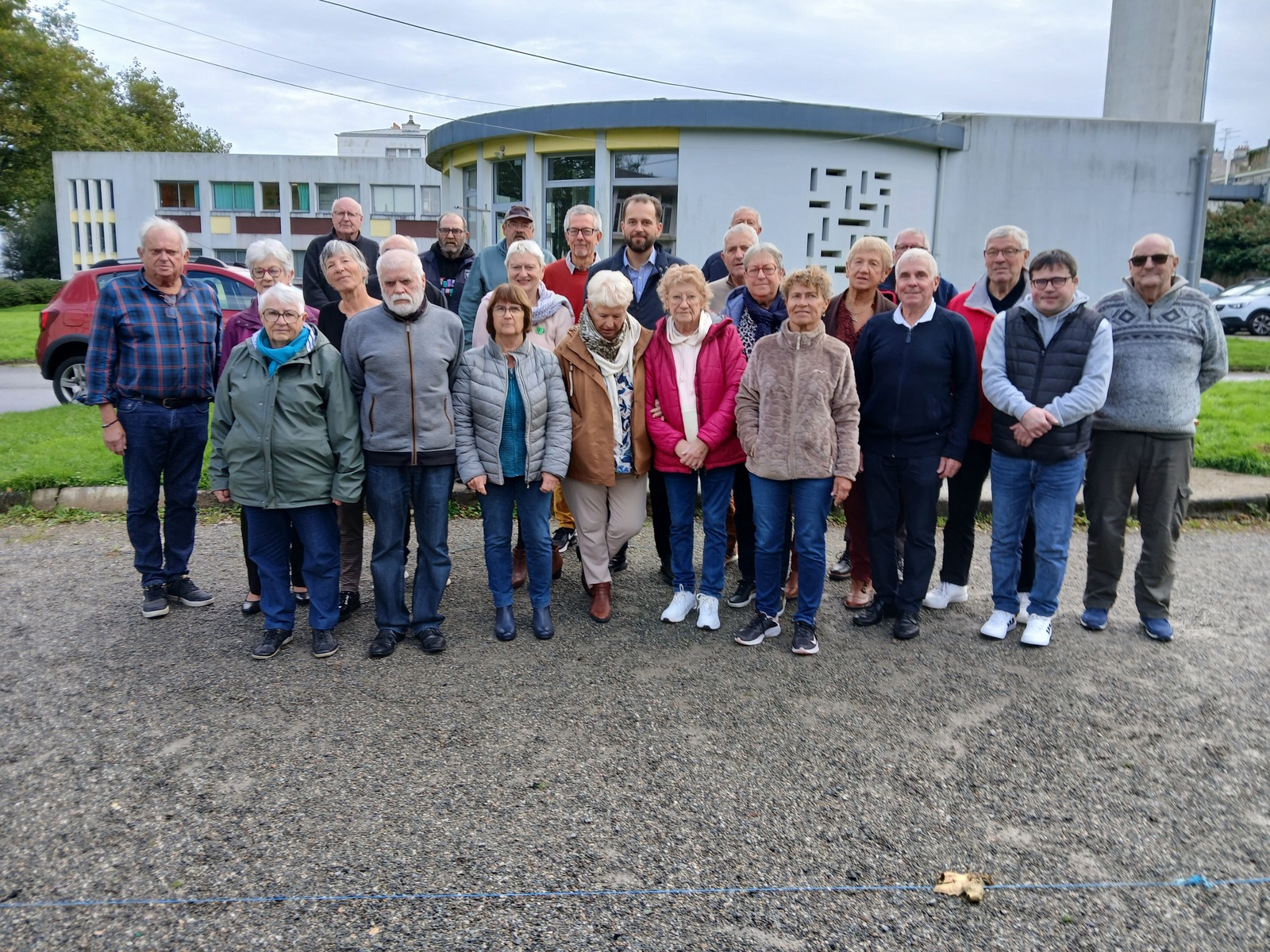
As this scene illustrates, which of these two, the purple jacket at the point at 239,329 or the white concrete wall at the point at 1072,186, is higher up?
the white concrete wall at the point at 1072,186

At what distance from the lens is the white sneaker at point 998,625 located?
193 inches

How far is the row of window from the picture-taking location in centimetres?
4797

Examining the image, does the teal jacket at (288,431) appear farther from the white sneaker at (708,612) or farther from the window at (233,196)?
the window at (233,196)

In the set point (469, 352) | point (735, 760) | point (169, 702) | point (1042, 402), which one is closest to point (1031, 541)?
point (1042, 402)

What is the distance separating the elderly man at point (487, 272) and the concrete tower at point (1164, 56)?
2241 cm

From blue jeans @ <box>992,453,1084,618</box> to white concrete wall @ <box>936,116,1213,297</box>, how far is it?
612 inches

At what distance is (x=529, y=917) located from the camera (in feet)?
8.65

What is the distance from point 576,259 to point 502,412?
6.17 ft

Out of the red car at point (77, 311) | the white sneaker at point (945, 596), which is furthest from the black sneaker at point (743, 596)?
the red car at point (77, 311)

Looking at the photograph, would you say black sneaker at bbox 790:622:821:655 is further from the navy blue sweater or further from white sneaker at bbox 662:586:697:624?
the navy blue sweater

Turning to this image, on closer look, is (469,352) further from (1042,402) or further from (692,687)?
(1042,402)

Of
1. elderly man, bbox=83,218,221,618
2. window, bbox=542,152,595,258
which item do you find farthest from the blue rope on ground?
window, bbox=542,152,595,258

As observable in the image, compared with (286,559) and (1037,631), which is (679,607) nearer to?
(1037,631)

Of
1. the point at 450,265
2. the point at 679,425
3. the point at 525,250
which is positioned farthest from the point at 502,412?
the point at 450,265
